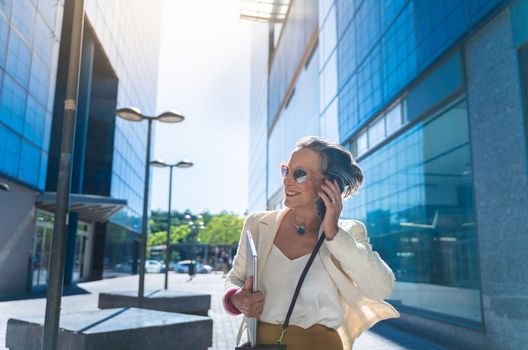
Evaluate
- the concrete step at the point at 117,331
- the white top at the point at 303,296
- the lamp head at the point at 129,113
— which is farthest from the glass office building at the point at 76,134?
the white top at the point at 303,296

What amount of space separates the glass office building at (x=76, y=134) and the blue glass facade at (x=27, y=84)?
0.04 meters

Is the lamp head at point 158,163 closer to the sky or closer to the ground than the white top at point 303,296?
closer to the sky

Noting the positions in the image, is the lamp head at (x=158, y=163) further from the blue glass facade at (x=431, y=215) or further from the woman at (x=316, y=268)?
the woman at (x=316, y=268)

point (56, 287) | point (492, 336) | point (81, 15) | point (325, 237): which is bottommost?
point (492, 336)

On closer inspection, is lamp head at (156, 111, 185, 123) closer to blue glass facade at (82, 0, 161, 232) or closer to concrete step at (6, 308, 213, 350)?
concrete step at (6, 308, 213, 350)

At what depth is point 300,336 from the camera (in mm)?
2029

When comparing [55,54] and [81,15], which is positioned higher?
[55,54]

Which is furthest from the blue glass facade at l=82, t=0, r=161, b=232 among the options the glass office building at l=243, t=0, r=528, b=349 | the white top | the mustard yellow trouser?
the mustard yellow trouser

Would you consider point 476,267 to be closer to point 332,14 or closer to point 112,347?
point 112,347

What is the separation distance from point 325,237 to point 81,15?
5322 mm

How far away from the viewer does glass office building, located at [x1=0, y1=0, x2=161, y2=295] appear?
18.2 m

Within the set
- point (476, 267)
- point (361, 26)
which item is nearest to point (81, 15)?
point (476, 267)

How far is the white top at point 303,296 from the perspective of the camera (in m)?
2.06

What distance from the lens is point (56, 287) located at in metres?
5.43
